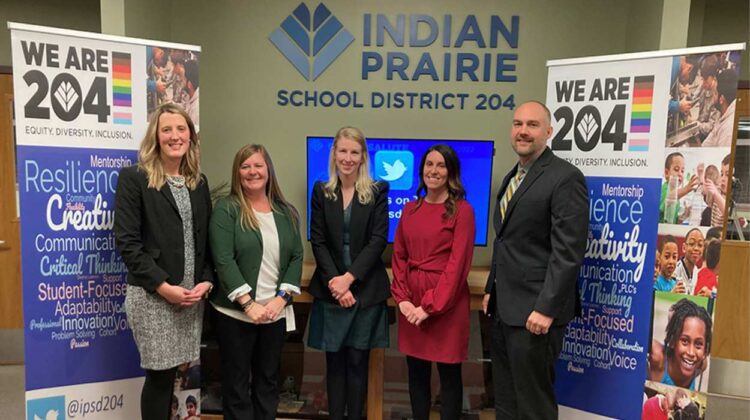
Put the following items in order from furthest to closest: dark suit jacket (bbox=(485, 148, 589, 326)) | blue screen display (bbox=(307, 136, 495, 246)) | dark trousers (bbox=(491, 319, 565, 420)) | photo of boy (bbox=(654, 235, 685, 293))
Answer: blue screen display (bbox=(307, 136, 495, 246)) → photo of boy (bbox=(654, 235, 685, 293)) → dark trousers (bbox=(491, 319, 565, 420)) → dark suit jacket (bbox=(485, 148, 589, 326))

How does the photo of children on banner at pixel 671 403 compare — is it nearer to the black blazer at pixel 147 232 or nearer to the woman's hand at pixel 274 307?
the woman's hand at pixel 274 307

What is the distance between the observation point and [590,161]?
7.44 feet

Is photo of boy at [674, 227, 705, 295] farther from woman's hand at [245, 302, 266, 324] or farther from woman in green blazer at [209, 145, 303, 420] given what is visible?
woman's hand at [245, 302, 266, 324]

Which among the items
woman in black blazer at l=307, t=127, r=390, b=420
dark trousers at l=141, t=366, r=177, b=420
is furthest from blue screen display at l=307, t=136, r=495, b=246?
dark trousers at l=141, t=366, r=177, b=420

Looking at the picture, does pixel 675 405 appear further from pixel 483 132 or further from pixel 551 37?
pixel 551 37

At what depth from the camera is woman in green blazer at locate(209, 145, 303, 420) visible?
2.07m

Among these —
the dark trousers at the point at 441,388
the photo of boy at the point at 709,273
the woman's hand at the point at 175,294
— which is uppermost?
the photo of boy at the point at 709,273

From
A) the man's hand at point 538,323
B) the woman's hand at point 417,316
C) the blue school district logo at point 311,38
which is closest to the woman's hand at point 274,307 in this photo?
the woman's hand at point 417,316

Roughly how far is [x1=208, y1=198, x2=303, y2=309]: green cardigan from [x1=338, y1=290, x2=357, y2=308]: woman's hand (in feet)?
0.81

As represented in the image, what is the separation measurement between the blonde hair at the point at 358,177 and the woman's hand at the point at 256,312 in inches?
23.3

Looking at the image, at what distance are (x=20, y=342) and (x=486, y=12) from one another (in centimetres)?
411

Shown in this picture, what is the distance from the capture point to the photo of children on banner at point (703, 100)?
1.98 metres

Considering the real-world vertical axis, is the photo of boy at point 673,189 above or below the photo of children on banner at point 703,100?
below

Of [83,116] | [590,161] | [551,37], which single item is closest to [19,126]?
[83,116]
